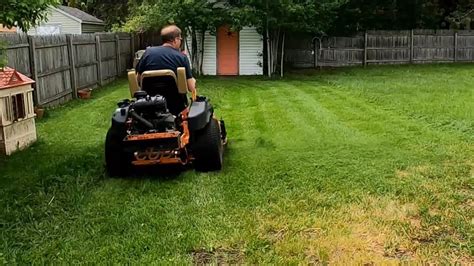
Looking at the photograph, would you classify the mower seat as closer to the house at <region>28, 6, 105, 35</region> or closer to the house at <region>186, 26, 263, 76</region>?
the house at <region>186, 26, 263, 76</region>

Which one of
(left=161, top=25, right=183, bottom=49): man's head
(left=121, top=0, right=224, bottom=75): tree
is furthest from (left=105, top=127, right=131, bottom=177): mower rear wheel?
(left=121, top=0, right=224, bottom=75): tree

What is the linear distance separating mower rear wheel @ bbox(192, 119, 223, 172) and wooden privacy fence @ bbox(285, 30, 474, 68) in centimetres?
1710

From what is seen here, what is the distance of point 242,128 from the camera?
28.9ft

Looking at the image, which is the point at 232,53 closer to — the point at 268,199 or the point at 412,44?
the point at 412,44

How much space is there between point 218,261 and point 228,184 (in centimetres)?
185

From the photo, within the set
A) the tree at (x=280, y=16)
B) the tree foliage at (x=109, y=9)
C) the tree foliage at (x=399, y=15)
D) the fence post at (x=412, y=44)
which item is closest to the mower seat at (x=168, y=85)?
the tree at (x=280, y=16)

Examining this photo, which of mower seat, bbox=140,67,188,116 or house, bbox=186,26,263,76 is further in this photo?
house, bbox=186,26,263,76

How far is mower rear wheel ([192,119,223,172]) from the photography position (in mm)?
5730

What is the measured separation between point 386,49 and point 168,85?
19.4 metres

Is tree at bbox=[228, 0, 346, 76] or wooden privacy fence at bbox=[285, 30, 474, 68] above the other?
tree at bbox=[228, 0, 346, 76]

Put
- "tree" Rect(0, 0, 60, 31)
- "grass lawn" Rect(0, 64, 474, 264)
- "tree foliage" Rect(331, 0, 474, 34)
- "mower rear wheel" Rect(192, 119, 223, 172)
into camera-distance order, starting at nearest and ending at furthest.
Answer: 1. "grass lawn" Rect(0, 64, 474, 264)
2. "tree" Rect(0, 0, 60, 31)
3. "mower rear wheel" Rect(192, 119, 223, 172)
4. "tree foliage" Rect(331, 0, 474, 34)

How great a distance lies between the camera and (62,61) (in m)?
12.4

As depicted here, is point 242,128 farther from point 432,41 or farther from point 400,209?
point 432,41

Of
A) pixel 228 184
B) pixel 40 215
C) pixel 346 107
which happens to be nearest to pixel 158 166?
pixel 228 184
